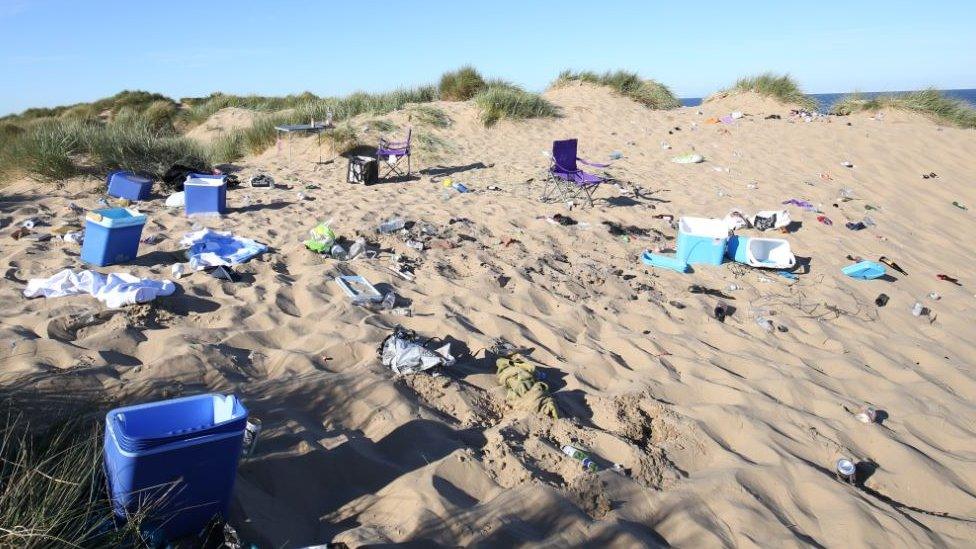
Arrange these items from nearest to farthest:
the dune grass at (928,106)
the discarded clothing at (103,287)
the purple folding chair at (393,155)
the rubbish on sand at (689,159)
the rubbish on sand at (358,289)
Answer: the discarded clothing at (103,287) → the rubbish on sand at (358,289) → the purple folding chair at (393,155) → the rubbish on sand at (689,159) → the dune grass at (928,106)

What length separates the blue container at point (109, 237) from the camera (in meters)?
4.42

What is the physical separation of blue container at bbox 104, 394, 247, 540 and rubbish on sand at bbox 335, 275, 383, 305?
2.15 m

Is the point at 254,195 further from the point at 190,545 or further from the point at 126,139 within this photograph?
the point at 190,545

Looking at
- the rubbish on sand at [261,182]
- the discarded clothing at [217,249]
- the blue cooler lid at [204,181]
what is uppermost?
the blue cooler lid at [204,181]

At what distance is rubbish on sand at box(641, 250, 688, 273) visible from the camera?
5.62m

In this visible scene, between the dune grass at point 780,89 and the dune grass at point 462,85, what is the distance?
6682 millimetres

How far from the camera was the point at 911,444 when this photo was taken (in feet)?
10.8

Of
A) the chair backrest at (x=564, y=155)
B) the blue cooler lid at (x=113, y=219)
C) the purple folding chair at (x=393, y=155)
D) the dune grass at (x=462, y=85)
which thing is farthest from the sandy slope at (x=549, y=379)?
the dune grass at (x=462, y=85)

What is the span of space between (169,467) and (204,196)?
4.89 meters

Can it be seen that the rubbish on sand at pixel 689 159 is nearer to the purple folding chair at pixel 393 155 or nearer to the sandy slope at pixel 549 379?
the sandy slope at pixel 549 379

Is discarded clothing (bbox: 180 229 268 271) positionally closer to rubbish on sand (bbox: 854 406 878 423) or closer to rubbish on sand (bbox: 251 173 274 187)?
rubbish on sand (bbox: 251 173 274 187)

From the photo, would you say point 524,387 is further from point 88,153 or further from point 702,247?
point 88,153

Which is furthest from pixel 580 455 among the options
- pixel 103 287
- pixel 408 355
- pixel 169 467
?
pixel 103 287

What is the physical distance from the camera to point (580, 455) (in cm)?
278
